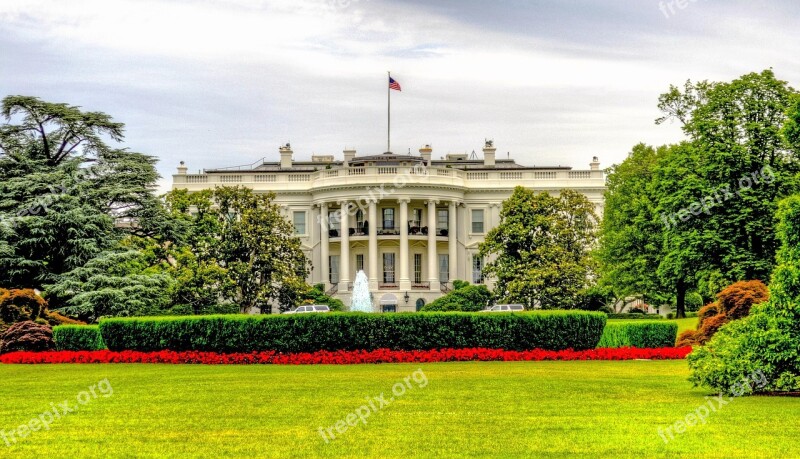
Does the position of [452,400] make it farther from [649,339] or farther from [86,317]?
[86,317]

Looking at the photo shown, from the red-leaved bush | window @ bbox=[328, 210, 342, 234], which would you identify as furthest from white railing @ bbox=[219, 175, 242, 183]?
the red-leaved bush

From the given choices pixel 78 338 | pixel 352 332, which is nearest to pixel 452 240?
pixel 78 338

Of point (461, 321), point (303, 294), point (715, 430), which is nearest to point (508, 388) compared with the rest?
point (715, 430)

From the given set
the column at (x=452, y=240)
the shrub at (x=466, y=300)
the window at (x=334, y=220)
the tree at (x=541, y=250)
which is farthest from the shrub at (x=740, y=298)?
the window at (x=334, y=220)

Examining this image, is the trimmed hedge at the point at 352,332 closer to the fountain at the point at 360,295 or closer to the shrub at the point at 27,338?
the shrub at the point at 27,338

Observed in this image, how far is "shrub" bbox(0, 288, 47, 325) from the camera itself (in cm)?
3231

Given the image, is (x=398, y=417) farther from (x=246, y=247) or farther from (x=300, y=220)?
(x=300, y=220)

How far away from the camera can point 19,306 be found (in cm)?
3262

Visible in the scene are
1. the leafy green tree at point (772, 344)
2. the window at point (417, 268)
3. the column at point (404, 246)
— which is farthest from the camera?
the window at point (417, 268)

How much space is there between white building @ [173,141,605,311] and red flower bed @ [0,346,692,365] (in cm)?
4182

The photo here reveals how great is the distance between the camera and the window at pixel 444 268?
7469 centimetres

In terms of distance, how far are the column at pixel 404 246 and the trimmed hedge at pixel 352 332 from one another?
41932mm

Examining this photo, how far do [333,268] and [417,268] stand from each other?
20.5ft

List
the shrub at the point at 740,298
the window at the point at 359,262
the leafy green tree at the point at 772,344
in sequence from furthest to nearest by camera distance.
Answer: the window at the point at 359,262 < the shrub at the point at 740,298 < the leafy green tree at the point at 772,344
